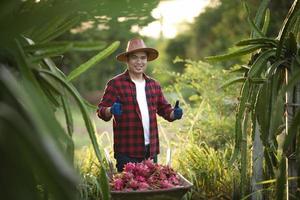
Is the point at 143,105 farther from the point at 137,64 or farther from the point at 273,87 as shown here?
the point at 273,87

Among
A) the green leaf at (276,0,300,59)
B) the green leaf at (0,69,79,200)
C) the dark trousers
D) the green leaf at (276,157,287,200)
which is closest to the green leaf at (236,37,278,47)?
the green leaf at (276,0,300,59)

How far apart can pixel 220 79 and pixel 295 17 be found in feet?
12.2

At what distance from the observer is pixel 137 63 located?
4336mm

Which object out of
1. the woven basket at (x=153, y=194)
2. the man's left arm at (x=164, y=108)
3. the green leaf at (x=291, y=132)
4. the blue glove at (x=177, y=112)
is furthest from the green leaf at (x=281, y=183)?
the man's left arm at (x=164, y=108)

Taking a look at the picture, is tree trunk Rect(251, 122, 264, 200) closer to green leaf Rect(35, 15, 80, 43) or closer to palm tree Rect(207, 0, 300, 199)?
palm tree Rect(207, 0, 300, 199)

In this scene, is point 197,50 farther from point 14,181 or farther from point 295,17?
point 14,181

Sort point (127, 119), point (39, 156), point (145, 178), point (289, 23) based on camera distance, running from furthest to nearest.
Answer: point (127, 119) < point (145, 178) < point (289, 23) < point (39, 156)

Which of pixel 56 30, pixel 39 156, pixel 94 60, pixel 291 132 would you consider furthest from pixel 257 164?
pixel 39 156

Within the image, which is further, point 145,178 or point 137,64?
point 137,64

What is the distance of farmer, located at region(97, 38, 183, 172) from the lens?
14.1ft

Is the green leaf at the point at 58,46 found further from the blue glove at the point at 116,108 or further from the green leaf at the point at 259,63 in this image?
the blue glove at the point at 116,108

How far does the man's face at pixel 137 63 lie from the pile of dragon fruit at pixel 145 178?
0.81m

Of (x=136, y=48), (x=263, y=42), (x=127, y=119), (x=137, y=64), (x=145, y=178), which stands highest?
(x=136, y=48)

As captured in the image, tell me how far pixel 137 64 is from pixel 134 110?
1.18 feet
